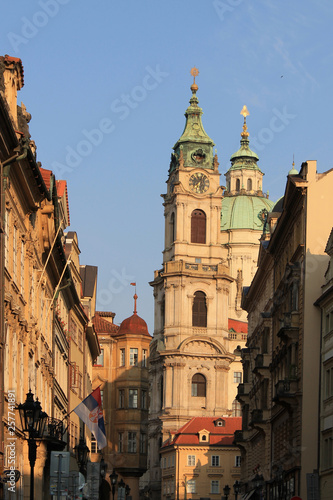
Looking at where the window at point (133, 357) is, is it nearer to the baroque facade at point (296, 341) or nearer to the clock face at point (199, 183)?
the clock face at point (199, 183)

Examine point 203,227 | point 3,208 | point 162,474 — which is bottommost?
point 162,474

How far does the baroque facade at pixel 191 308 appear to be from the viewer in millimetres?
127500

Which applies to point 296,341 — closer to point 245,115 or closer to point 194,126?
point 194,126

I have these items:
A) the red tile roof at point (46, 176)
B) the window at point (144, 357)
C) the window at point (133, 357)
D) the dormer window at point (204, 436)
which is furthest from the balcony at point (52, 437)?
the dormer window at point (204, 436)

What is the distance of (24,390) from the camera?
1406 inches

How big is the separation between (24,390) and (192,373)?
9320 cm

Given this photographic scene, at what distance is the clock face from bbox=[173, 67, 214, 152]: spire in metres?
5.42

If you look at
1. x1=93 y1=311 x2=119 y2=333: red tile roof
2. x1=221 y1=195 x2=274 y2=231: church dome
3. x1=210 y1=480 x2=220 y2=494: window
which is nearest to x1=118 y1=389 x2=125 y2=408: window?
x1=93 y1=311 x2=119 y2=333: red tile roof

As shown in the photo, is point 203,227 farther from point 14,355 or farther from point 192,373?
point 14,355

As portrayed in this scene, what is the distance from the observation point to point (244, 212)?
524ft

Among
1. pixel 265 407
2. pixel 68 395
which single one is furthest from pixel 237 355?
pixel 68 395

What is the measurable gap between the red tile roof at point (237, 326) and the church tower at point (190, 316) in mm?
15589

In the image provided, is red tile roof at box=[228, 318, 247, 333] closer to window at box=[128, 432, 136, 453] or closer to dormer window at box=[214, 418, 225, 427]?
dormer window at box=[214, 418, 225, 427]

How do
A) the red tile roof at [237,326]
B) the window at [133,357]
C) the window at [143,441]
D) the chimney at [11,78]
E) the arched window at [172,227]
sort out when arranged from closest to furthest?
the chimney at [11,78] → the window at [143,441] → the window at [133,357] → the arched window at [172,227] → the red tile roof at [237,326]
